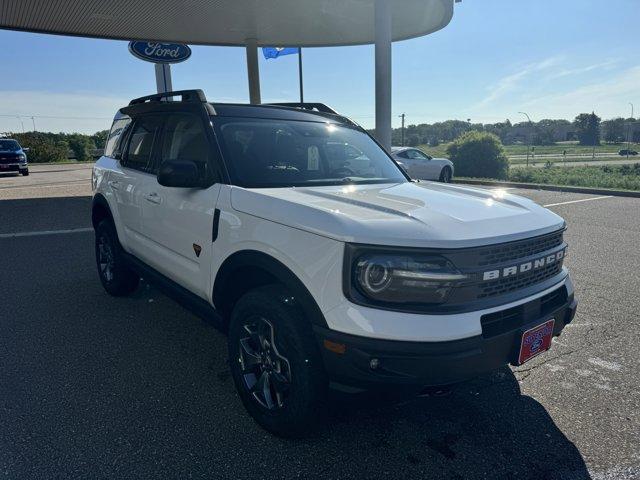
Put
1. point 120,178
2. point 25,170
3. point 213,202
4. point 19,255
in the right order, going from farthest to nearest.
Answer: point 25,170, point 19,255, point 120,178, point 213,202

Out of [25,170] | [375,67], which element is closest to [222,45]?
[375,67]

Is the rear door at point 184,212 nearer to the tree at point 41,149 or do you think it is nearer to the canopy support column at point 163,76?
the canopy support column at point 163,76

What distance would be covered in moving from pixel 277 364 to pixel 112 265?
10.1 ft

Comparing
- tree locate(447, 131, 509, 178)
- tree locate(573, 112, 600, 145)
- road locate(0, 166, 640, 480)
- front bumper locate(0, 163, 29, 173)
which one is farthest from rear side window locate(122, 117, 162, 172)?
tree locate(573, 112, 600, 145)

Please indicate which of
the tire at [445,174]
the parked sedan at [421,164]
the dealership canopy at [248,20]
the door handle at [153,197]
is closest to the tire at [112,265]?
the door handle at [153,197]

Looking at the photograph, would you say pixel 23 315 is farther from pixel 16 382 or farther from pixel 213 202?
pixel 213 202

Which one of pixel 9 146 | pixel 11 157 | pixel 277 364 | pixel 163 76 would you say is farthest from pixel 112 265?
pixel 9 146

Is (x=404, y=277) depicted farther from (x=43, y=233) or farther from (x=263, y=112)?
(x=43, y=233)

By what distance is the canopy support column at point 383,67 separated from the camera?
12688 mm

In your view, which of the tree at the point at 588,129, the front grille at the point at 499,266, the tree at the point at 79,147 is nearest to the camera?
the front grille at the point at 499,266

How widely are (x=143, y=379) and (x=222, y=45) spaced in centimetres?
1886

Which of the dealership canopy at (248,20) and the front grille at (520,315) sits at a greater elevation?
the dealership canopy at (248,20)

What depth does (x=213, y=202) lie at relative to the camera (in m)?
2.94

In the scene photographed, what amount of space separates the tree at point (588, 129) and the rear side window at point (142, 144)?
363 ft
